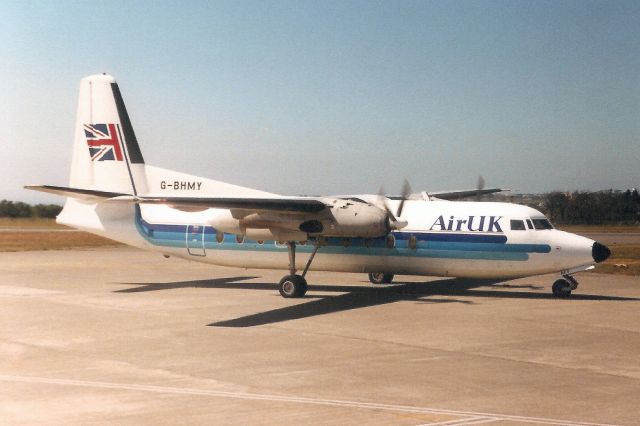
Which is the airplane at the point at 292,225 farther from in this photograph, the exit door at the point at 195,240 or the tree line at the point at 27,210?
the tree line at the point at 27,210

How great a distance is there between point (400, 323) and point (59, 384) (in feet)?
28.5

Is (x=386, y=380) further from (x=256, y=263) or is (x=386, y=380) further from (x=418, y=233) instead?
(x=256, y=263)

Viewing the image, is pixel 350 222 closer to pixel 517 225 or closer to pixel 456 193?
pixel 517 225

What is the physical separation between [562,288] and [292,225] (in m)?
8.29

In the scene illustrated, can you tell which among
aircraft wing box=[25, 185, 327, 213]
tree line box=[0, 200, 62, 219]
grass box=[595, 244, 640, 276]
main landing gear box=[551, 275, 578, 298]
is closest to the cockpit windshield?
main landing gear box=[551, 275, 578, 298]

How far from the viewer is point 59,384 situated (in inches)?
456

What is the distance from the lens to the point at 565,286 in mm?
22828

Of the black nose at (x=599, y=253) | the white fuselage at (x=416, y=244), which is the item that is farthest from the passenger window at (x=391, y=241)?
the black nose at (x=599, y=253)

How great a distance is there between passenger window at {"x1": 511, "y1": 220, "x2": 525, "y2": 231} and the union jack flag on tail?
13389 millimetres

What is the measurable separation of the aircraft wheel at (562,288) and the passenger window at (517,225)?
224 cm

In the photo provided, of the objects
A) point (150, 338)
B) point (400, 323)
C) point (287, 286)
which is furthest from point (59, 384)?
point (287, 286)

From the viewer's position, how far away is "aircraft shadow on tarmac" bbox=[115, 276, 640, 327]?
19547 millimetres

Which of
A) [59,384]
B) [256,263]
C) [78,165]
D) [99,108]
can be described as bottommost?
[59,384]

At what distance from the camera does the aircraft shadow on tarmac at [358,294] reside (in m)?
19.5
